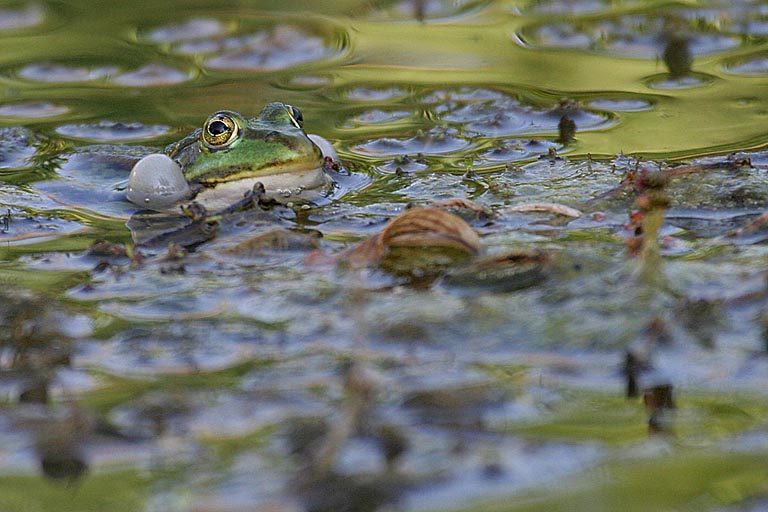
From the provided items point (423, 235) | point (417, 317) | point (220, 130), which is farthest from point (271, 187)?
point (417, 317)

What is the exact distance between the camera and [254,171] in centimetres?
475

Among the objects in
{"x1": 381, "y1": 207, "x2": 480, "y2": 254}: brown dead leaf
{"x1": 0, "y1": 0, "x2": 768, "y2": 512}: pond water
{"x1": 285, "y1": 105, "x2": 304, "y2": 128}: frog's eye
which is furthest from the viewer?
{"x1": 285, "y1": 105, "x2": 304, "y2": 128}: frog's eye

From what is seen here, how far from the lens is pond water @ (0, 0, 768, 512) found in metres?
2.25

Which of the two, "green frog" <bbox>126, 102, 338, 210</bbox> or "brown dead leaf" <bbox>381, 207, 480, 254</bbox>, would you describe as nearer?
"brown dead leaf" <bbox>381, 207, 480, 254</bbox>

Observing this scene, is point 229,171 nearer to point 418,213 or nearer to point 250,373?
point 418,213

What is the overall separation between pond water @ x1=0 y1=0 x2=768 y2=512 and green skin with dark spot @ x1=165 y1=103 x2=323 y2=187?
219mm

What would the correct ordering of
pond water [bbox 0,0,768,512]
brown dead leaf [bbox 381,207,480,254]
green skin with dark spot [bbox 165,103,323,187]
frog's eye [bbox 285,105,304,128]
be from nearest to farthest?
1. pond water [bbox 0,0,768,512]
2. brown dead leaf [bbox 381,207,480,254]
3. green skin with dark spot [bbox 165,103,323,187]
4. frog's eye [bbox 285,105,304,128]

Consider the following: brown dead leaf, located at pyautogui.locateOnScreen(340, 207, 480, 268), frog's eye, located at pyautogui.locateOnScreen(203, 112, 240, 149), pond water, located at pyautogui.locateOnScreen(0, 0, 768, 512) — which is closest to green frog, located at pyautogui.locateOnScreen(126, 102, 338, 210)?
frog's eye, located at pyautogui.locateOnScreen(203, 112, 240, 149)

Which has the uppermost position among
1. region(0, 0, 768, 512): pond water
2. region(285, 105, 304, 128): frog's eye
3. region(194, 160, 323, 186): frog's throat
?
region(285, 105, 304, 128): frog's eye

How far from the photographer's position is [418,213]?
3.47 m

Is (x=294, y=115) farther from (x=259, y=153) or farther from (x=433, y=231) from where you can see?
(x=433, y=231)

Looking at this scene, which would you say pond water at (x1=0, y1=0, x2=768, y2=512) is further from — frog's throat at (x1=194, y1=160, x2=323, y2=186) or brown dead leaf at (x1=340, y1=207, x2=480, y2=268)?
frog's throat at (x1=194, y1=160, x2=323, y2=186)

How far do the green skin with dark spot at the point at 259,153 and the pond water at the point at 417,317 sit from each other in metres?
0.22

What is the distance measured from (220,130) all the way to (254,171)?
0.80 ft
